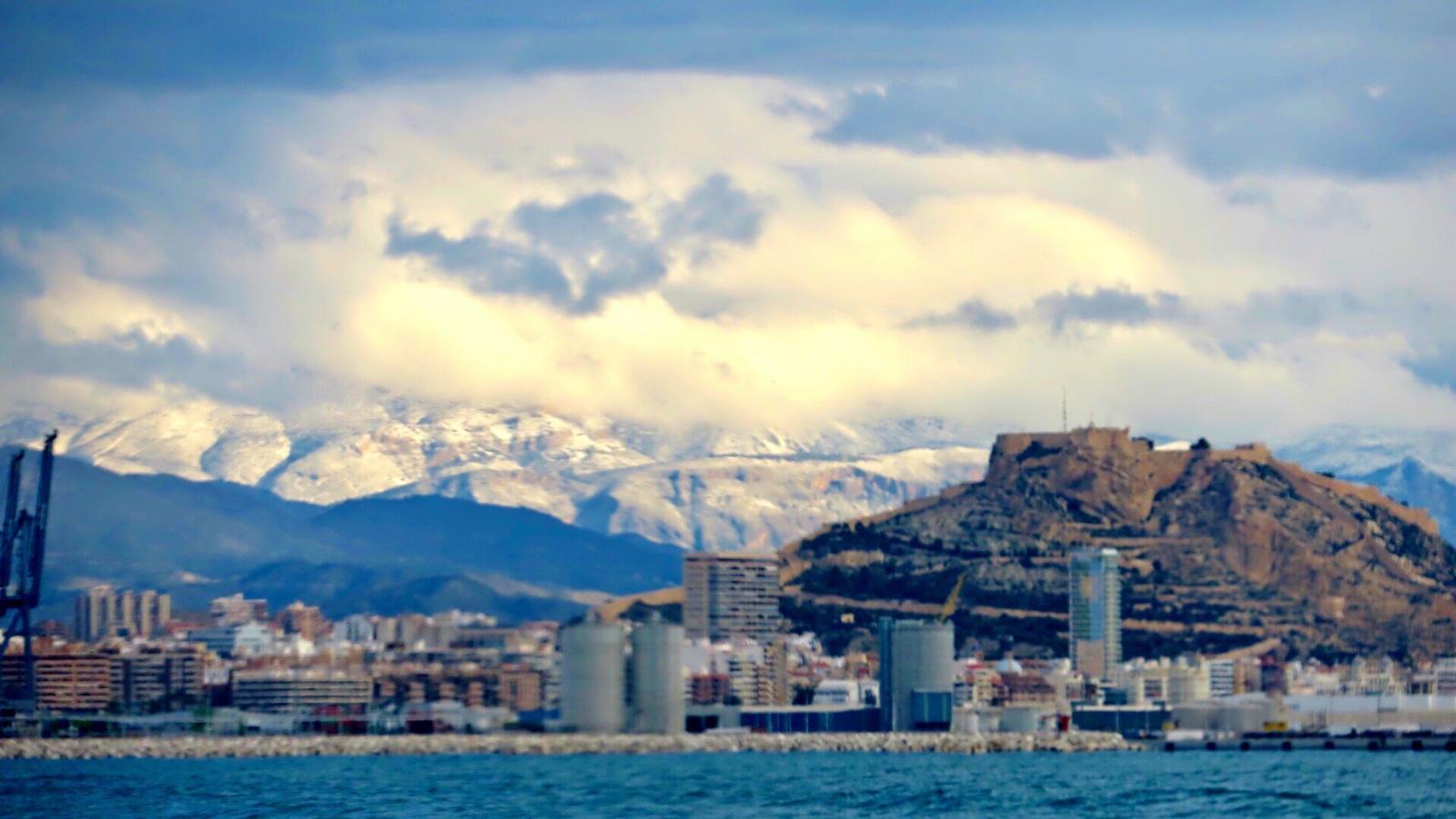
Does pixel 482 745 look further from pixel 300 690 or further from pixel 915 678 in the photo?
pixel 915 678

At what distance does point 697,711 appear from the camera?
515 ft

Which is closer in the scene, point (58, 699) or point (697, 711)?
point (58, 699)

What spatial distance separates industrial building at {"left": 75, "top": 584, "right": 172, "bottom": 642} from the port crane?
301cm

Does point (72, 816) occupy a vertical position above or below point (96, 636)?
below

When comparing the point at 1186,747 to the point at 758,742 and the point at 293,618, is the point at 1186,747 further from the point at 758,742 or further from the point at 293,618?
the point at 293,618

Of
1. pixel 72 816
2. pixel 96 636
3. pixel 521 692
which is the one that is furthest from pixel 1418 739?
pixel 72 816

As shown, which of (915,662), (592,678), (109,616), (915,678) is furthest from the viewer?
(915,662)

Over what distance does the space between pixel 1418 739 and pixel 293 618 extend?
195 ft

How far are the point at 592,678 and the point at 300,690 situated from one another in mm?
17603

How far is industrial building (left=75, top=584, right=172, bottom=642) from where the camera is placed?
145 metres

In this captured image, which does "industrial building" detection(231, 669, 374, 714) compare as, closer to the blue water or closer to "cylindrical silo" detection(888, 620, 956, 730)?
the blue water

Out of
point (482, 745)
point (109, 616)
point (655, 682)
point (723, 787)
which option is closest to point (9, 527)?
point (109, 616)

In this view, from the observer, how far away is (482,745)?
443ft

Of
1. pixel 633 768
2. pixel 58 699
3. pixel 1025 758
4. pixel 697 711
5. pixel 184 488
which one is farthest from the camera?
pixel 184 488
